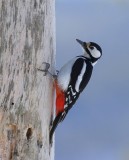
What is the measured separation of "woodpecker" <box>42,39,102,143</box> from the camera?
3.42 m

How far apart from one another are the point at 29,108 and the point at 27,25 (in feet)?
1.70

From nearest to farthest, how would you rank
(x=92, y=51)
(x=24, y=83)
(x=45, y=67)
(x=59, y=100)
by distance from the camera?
(x=24, y=83)
(x=45, y=67)
(x=59, y=100)
(x=92, y=51)

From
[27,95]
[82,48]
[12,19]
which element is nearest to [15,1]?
[12,19]

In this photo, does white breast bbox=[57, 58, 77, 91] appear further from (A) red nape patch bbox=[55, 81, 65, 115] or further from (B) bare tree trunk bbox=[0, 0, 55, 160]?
(B) bare tree trunk bbox=[0, 0, 55, 160]

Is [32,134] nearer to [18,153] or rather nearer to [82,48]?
[18,153]

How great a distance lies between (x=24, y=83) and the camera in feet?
9.96

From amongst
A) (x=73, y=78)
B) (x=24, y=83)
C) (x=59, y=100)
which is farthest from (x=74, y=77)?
(x=24, y=83)

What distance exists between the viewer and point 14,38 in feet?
9.97

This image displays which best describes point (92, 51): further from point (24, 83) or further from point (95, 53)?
point (24, 83)

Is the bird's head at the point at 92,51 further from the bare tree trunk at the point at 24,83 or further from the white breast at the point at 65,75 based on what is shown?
the bare tree trunk at the point at 24,83

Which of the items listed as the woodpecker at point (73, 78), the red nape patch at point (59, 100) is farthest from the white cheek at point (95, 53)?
the red nape patch at point (59, 100)

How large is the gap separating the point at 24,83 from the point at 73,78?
74cm

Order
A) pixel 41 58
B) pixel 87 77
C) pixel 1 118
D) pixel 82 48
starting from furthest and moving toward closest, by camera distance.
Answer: pixel 82 48 < pixel 87 77 < pixel 41 58 < pixel 1 118

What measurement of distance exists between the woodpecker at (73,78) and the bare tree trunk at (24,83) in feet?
0.45
